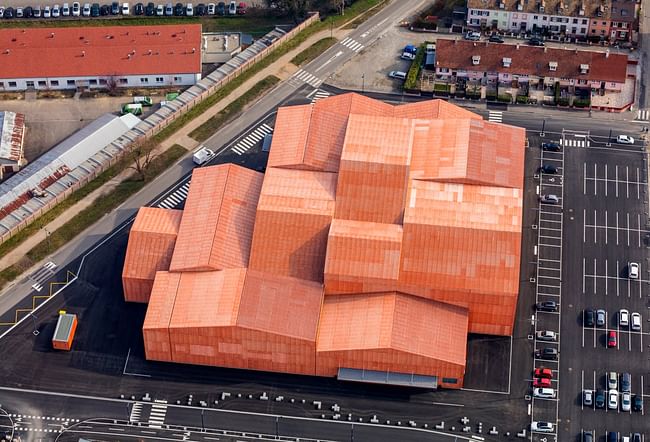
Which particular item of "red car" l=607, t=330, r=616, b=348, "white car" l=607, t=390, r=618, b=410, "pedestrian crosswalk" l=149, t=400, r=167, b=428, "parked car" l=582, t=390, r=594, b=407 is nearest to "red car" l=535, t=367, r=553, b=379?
"parked car" l=582, t=390, r=594, b=407

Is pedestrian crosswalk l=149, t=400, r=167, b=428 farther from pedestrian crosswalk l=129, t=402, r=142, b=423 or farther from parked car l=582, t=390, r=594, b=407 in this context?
parked car l=582, t=390, r=594, b=407

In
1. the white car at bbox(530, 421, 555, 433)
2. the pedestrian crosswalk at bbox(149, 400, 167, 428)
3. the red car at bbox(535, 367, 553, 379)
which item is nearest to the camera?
the white car at bbox(530, 421, 555, 433)

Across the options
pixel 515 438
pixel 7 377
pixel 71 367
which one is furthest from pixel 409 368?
pixel 7 377

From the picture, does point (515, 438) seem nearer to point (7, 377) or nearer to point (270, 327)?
point (270, 327)

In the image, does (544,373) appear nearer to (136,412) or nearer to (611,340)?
(611,340)

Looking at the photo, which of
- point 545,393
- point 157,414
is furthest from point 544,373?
point 157,414

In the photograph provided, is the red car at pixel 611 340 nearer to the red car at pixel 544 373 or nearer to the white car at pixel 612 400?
the white car at pixel 612 400
